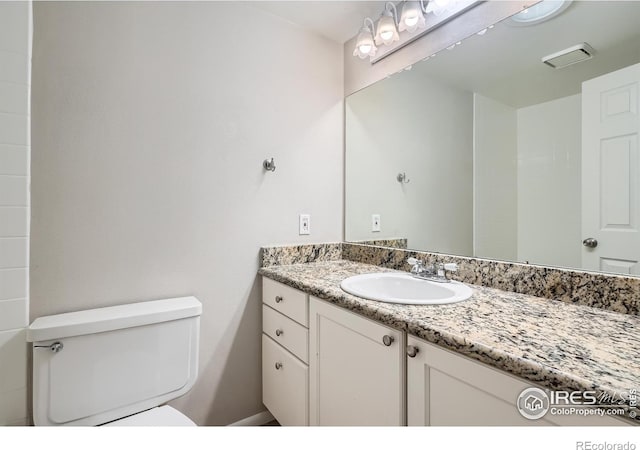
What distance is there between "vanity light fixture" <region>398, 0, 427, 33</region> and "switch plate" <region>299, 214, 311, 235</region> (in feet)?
3.40

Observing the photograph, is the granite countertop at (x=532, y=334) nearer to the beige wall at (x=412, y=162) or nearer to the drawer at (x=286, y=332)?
the drawer at (x=286, y=332)

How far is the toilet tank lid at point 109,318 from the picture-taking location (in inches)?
38.5

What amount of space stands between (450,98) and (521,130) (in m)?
0.44

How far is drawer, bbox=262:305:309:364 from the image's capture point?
1222 millimetres

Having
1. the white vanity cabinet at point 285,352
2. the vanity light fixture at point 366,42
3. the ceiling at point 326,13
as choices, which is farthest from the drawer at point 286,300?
the ceiling at point 326,13

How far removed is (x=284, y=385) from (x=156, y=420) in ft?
1.71

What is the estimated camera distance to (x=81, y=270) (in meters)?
1.14

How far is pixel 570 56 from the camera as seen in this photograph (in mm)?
1020

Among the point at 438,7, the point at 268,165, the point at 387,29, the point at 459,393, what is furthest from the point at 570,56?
the point at 268,165

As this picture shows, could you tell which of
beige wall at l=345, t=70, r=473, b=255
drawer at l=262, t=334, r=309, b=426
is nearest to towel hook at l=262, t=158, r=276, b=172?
beige wall at l=345, t=70, r=473, b=255

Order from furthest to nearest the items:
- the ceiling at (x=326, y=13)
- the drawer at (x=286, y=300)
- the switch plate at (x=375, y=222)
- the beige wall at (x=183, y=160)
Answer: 1. the switch plate at (x=375, y=222)
2. the ceiling at (x=326, y=13)
3. the drawer at (x=286, y=300)
4. the beige wall at (x=183, y=160)

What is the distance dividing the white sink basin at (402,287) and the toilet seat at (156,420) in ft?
2.30

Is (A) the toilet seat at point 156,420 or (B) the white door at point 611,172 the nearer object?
(B) the white door at point 611,172

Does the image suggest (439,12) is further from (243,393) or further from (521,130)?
(243,393)
